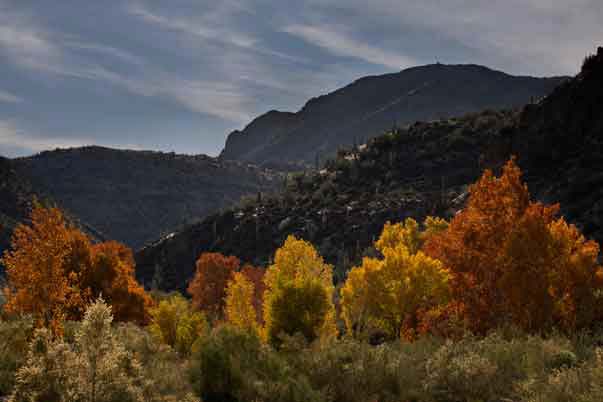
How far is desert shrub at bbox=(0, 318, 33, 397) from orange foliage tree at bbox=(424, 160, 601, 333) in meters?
13.8

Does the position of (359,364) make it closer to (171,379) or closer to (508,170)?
(171,379)

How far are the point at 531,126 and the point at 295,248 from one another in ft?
170

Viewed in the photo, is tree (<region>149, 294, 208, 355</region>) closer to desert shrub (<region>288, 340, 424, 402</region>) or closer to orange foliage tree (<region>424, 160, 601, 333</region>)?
orange foliage tree (<region>424, 160, 601, 333</region>)

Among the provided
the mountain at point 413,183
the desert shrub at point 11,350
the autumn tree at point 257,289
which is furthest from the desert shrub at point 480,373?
the autumn tree at point 257,289

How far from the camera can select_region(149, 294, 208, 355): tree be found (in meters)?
24.6

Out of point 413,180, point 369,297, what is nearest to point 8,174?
point 413,180

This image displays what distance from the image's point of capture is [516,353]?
35.8 ft

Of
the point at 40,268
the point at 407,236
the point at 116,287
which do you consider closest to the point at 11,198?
the point at 116,287

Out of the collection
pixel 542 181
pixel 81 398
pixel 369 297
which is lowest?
pixel 369 297

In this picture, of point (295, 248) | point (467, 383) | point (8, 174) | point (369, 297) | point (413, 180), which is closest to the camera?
point (467, 383)

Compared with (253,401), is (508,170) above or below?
above

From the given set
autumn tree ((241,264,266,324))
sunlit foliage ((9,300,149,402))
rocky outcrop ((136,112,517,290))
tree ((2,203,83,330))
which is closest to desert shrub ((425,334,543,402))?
sunlit foliage ((9,300,149,402))

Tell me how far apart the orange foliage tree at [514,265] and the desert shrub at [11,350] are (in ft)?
45.4

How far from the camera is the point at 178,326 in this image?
2517 cm
